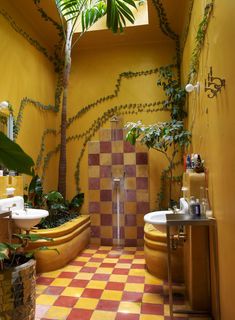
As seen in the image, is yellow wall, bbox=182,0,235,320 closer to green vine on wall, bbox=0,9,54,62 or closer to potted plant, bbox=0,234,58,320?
potted plant, bbox=0,234,58,320

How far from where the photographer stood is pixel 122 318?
206cm

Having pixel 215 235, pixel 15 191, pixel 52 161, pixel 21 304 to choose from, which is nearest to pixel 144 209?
pixel 52 161

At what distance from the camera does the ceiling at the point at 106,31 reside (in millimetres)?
3444

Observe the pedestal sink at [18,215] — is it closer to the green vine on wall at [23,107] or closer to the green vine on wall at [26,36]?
the green vine on wall at [23,107]

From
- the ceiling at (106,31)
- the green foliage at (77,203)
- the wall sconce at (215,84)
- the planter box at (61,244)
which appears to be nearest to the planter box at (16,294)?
the planter box at (61,244)

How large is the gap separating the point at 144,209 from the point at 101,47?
2.79 m

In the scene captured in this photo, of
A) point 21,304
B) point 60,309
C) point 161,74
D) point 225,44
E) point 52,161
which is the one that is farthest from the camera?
point 52,161

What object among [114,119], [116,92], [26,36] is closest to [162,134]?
[114,119]

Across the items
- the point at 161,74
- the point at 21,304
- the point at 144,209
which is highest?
the point at 161,74

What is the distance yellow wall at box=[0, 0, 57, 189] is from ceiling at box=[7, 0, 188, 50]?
12 centimetres

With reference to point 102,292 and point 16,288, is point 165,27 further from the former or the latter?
point 16,288

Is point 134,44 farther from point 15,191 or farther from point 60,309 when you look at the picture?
point 60,309

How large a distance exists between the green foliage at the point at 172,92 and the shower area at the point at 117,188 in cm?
77

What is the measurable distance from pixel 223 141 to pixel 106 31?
3135 mm
